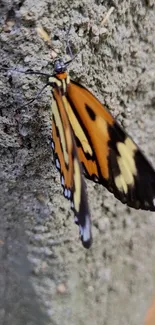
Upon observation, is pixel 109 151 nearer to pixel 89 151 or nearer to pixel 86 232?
pixel 89 151

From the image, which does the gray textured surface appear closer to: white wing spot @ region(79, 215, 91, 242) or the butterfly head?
the butterfly head

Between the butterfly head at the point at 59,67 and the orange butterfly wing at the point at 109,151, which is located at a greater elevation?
the butterfly head at the point at 59,67

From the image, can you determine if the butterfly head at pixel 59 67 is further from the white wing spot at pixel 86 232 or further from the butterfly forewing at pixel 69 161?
the white wing spot at pixel 86 232

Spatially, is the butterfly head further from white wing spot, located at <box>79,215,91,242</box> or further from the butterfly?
white wing spot, located at <box>79,215,91,242</box>

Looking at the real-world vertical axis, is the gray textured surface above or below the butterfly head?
below

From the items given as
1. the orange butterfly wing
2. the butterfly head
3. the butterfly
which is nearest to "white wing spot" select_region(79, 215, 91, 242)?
the butterfly

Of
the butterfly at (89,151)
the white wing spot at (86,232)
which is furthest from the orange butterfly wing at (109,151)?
the white wing spot at (86,232)
